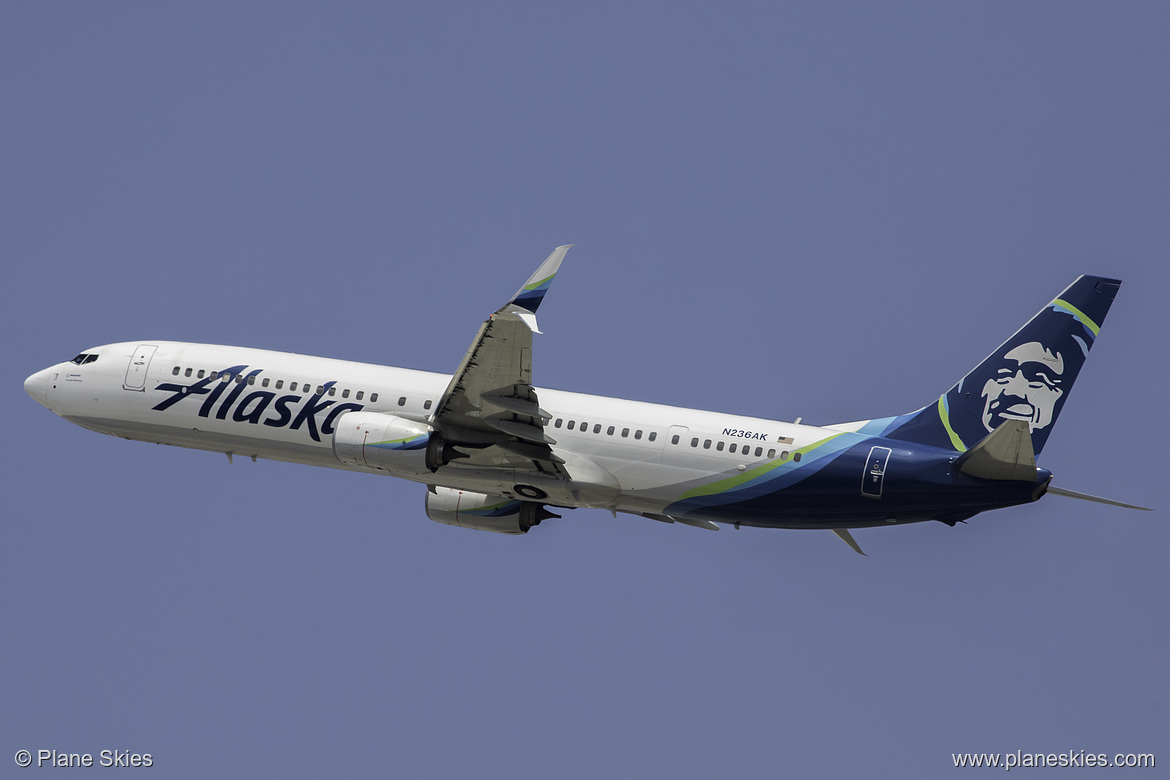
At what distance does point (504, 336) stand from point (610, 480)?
5926 millimetres

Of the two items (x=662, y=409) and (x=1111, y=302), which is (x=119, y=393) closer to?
(x=662, y=409)

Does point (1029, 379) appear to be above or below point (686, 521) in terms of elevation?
above

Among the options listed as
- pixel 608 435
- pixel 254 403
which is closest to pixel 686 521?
pixel 608 435

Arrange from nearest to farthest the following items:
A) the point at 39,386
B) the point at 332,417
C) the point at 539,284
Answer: the point at 539,284, the point at 332,417, the point at 39,386

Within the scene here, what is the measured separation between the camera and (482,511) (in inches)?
1624

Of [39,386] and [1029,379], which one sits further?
[39,386]

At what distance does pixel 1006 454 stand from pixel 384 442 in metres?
16.4

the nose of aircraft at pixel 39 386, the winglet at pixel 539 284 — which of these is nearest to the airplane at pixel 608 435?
the winglet at pixel 539 284

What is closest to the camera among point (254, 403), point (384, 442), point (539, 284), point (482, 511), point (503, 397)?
point (539, 284)

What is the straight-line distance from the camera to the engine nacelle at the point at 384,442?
36500 mm

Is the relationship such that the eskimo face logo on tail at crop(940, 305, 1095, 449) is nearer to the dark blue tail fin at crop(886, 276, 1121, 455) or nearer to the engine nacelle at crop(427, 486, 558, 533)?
the dark blue tail fin at crop(886, 276, 1121, 455)

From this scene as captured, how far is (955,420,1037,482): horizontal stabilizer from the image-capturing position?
106ft

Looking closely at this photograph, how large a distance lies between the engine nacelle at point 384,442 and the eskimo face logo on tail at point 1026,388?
15.2m

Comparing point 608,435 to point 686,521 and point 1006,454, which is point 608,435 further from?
point 1006,454
